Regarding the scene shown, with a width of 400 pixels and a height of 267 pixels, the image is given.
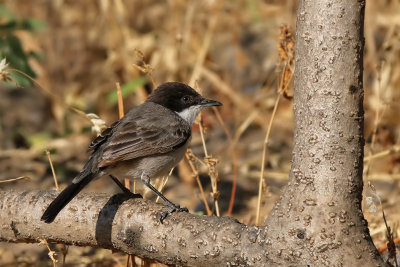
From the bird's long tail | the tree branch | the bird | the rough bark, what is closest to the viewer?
the rough bark

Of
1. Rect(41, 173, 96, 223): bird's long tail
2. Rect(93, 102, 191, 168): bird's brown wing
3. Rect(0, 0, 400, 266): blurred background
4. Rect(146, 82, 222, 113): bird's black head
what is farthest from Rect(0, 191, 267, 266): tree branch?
Rect(0, 0, 400, 266): blurred background

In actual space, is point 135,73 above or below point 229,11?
below

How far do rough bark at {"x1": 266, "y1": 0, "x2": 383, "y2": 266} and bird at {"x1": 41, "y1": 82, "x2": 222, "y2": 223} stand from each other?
1.24 meters

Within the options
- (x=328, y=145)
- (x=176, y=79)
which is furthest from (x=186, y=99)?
(x=176, y=79)

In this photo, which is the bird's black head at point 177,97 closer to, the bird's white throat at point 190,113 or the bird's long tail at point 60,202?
the bird's white throat at point 190,113

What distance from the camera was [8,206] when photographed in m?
4.16

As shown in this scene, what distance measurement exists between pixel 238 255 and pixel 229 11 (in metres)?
6.06

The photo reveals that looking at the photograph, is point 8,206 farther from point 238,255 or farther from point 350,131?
point 350,131

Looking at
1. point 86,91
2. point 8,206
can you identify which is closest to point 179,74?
point 86,91

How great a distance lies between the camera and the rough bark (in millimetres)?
3180

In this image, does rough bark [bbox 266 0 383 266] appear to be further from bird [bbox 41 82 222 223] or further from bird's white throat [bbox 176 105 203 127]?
bird's white throat [bbox 176 105 203 127]

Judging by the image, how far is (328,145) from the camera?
326 centimetres

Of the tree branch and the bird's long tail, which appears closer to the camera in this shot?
the tree branch

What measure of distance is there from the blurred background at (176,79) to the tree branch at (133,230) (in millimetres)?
2212
